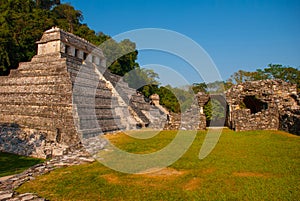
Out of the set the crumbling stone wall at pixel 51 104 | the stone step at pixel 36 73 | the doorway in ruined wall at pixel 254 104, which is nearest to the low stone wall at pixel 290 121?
the doorway in ruined wall at pixel 254 104

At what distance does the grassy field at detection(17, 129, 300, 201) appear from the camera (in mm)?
4414

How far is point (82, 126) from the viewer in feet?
38.1

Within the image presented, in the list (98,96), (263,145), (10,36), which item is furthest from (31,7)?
(263,145)

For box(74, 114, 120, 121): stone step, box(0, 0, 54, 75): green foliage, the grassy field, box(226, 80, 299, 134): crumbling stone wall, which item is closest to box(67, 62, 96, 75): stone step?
box(74, 114, 120, 121): stone step

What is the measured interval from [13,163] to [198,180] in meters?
7.33

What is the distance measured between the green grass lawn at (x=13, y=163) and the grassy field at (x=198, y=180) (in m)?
2.27

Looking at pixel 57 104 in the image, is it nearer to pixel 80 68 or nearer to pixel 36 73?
pixel 36 73

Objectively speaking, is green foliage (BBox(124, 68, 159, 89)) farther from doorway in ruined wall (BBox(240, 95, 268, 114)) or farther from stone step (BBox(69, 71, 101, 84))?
doorway in ruined wall (BBox(240, 95, 268, 114))

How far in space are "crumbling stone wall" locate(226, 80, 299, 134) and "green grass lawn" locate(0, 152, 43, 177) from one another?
8.87 m

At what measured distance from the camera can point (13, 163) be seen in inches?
352

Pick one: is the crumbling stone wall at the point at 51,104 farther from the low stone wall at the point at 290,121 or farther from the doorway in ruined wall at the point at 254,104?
the low stone wall at the point at 290,121

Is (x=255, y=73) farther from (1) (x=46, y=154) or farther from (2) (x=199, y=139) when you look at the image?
(1) (x=46, y=154)

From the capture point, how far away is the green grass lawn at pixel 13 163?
7.74 m

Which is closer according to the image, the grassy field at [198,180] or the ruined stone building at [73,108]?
the grassy field at [198,180]
